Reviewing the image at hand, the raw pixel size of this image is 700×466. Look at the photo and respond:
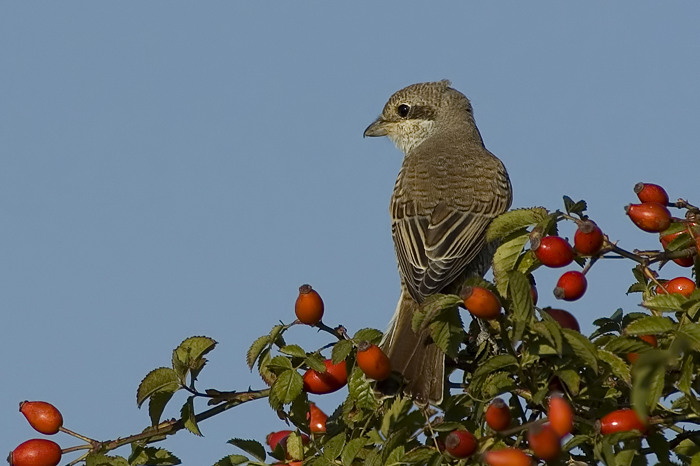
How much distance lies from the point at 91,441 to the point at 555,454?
146cm

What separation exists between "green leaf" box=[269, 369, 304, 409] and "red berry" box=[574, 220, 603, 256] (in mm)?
935

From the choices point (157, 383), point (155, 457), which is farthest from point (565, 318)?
point (155, 457)

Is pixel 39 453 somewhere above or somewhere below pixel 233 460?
above

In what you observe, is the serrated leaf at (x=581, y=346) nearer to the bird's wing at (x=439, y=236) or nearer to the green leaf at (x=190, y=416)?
the green leaf at (x=190, y=416)

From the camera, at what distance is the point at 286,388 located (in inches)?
128

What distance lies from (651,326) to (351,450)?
0.90m

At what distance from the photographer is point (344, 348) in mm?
3230

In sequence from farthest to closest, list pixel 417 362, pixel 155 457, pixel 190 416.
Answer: pixel 417 362
pixel 155 457
pixel 190 416

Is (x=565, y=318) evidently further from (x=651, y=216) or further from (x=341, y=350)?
(x=341, y=350)

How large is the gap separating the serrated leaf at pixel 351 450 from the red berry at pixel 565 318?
26.0 inches

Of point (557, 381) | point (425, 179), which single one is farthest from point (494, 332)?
point (425, 179)

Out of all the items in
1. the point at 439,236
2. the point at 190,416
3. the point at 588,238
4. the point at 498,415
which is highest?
the point at 439,236

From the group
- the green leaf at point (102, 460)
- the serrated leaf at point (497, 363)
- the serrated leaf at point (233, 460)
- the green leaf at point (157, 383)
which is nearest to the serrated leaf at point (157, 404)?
the green leaf at point (157, 383)

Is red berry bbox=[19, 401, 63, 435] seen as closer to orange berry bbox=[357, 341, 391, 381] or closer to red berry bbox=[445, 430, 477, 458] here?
orange berry bbox=[357, 341, 391, 381]
